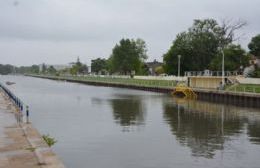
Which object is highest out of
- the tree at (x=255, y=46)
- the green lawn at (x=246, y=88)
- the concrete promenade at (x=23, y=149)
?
the tree at (x=255, y=46)

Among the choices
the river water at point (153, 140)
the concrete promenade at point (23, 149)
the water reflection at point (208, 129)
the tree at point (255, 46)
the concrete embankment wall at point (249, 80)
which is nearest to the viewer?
the concrete promenade at point (23, 149)

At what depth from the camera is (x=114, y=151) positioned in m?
24.0

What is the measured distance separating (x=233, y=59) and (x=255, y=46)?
19.3 feet

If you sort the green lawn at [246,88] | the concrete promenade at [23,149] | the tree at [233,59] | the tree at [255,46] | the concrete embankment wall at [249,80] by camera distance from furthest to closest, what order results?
the tree at [255,46]
the tree at [233,59]
the concrete embankment wall at [249,80]
the green lawn at [246,88]
the concrete promenade at [23,149]

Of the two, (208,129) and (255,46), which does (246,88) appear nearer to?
(208,129)

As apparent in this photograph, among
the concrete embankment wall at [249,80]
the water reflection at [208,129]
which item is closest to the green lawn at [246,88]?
the concrete embankment wall at [249,80]

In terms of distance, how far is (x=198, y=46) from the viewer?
113 metres

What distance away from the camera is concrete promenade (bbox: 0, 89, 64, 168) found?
17.2 meters

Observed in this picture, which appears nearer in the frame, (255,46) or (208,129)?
(208,129)

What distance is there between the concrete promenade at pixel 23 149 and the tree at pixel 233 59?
79.0 metres

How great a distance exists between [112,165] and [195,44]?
95687 millimetres

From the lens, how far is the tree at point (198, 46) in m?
112

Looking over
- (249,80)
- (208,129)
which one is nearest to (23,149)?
(208,129)

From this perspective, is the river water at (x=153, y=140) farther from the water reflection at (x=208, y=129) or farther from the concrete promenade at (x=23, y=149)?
the concrete promenade at (x=23, y=149)
